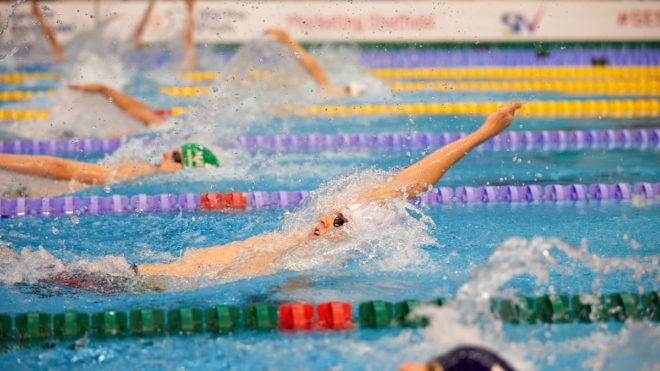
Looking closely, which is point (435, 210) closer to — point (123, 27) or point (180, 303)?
point (180, 303)

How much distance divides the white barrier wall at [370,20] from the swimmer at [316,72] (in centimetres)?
277

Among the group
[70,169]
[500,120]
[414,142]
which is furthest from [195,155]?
[500,120]

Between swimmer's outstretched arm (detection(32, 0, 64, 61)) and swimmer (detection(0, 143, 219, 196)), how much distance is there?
5.15 meters

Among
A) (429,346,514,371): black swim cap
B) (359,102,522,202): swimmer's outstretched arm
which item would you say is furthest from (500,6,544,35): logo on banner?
(429,346,514,371): black swim cap

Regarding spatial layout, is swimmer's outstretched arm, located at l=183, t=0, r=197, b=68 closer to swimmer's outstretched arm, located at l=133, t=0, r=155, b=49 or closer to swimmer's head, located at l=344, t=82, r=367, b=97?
swimmer's outstretched arm, located at l=133, t=0, r=155, b=49

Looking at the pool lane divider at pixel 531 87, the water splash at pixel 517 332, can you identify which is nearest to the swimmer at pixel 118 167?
the water splash at pixel 517 332

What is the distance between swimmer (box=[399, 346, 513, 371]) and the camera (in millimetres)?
2143

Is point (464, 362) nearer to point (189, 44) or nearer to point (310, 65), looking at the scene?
point (310, 65)

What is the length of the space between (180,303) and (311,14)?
8.05 metres

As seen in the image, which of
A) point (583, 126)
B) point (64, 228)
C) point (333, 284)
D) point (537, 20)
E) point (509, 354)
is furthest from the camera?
point (537, 20)

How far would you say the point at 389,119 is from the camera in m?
7.40

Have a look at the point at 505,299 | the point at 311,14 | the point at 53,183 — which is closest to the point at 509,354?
the point at 505,299

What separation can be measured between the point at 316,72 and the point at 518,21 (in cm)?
430

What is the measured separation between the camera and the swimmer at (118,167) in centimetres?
487
